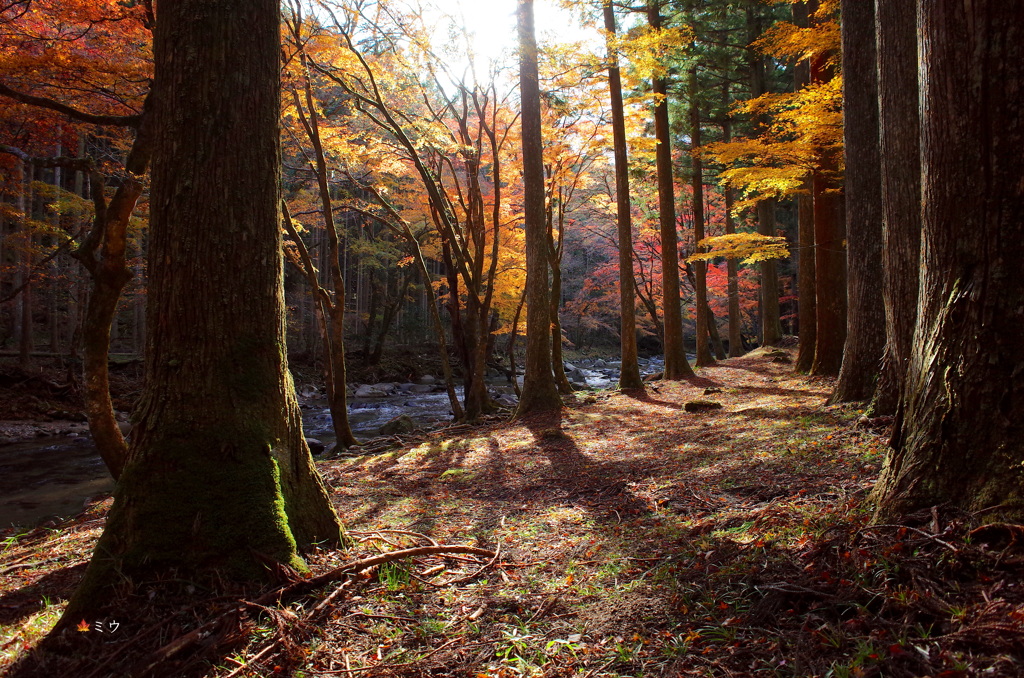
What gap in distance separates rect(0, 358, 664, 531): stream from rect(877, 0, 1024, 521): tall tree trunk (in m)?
7.99

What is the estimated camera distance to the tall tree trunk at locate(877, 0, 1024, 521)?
202 cm

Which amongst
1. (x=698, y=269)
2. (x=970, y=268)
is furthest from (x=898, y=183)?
(x=698, y=269)

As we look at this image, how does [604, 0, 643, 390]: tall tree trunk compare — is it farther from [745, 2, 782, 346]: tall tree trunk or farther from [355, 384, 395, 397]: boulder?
[355, 384, 395, 397]: boulder

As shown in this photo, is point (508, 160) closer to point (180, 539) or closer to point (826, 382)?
point (826, 382)

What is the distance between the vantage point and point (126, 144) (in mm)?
9914

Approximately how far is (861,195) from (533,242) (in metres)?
4.62

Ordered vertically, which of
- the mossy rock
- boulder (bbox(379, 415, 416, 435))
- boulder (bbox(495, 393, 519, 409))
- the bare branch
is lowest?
boulder (bbox(495, 393, 519, 409))

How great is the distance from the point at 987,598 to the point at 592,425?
19.7 ft

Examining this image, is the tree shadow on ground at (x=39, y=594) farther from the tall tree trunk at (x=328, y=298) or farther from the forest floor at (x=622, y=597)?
the tall tree trunk at (x=328, y=298)

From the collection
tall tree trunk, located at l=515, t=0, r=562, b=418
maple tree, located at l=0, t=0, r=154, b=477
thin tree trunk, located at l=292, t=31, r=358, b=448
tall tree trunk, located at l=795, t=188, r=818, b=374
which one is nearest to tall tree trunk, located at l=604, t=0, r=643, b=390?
tall tree trunk, located at l=515, t=0, r=562, b=418

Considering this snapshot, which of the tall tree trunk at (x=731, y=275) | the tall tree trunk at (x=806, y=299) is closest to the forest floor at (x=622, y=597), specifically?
the tall tree trunk at (x=806, y=299)

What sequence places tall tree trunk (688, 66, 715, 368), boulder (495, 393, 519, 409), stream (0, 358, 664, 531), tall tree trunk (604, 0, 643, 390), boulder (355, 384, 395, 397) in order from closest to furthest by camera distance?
stream (0, 358, 664, 531) → tall tree trunk (604, 0, 643, 390) → boulder (495, 393, 519, 409) → tall tree trunk (688, 66, 715, 368) → boulder (355, 384, 395, 397)

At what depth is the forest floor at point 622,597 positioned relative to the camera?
1.80 meters

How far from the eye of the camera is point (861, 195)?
19.9 ft
